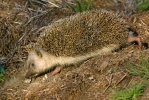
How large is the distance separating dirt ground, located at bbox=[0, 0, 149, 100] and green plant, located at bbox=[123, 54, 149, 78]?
79mm

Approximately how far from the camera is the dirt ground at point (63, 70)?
5406 mm

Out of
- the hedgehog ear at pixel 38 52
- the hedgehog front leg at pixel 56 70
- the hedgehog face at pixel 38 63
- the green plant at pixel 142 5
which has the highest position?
the green plant at pixel 142 5

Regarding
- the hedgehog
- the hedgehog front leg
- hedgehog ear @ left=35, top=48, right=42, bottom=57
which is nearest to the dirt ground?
the hedgehog front leg

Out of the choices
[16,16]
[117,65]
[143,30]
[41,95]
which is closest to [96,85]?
[117,65]

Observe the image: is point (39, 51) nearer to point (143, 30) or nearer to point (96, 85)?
point (96, 85)

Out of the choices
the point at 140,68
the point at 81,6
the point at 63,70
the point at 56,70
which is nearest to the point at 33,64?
the point at 56,70

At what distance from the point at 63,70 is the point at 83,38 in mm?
891

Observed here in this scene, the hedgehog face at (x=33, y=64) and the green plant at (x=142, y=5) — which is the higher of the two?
the green plant at (x=142, y=5)

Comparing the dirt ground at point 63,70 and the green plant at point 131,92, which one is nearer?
the green plant at point 131,92

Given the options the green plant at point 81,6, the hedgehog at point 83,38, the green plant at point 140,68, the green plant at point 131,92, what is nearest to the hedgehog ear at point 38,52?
the hedgehog at point 83,38

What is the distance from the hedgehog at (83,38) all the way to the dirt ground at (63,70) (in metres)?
0.20

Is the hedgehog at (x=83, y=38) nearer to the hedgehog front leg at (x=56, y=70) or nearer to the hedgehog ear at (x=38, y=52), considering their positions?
the hedgehog ear at (x=38, y=52)

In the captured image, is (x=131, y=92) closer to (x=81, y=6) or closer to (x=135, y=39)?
(x=135, y=39)

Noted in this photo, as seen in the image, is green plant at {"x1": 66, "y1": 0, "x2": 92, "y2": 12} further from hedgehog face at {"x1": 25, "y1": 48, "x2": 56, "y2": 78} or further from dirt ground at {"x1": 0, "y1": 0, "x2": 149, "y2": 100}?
hedgehog face at {"x1": 25, "y1": 48, "x2": 56, "y2": 78}
